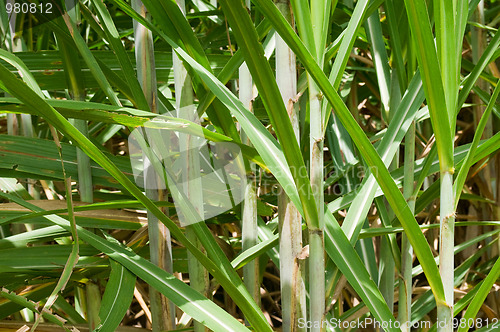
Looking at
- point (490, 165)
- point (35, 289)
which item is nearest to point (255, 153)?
point (35, 289)

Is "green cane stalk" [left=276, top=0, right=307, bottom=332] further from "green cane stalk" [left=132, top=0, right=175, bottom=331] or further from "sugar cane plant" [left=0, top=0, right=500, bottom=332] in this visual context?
"green cane stalk" [left=132, top=0, right=175, bottom=331]

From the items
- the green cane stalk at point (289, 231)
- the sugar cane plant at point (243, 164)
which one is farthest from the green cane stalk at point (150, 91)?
the green cane stalk at point (289, 231)

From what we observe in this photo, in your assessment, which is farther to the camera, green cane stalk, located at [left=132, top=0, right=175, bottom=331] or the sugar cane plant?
green cane stalk, located at [left=132, top=0, right=175, bottom=331]

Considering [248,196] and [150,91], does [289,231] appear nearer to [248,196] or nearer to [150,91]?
[248,196]

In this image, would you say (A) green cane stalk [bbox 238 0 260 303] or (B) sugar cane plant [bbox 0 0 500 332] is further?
A: (A) green cane stalk [bbox 238 0 260 303]

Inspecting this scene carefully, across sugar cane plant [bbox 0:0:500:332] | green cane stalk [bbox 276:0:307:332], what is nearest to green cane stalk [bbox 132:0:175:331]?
sugar cane plant [bbox 0:0:500:332]

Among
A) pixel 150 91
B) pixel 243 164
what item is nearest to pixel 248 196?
pixel 243 164

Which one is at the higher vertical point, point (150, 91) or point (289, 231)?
point (150, 91)

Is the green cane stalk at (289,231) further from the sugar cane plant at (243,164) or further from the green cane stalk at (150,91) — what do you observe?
the green cane stalk at (150,91)

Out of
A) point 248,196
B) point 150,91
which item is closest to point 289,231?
point 248,196

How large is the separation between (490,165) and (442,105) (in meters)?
0.68

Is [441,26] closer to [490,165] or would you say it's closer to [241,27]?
[241,27]

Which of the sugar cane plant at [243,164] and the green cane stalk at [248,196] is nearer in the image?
the sugar cane plant at [243,164]

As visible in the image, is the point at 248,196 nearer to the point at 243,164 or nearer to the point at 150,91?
the point at 243,164
